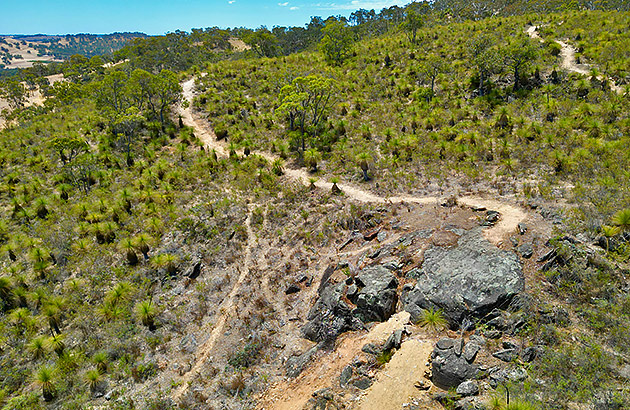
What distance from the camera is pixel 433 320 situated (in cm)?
978

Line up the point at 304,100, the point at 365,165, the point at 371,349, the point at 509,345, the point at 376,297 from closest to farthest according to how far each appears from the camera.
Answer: the point at 509,345 → the point at 371,349 → the point at 376,297 → the point at 365,165 → the point at 304,100

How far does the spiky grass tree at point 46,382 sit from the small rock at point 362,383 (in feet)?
37.9

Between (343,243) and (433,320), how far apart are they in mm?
7702

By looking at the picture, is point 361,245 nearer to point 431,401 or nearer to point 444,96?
point 431,401

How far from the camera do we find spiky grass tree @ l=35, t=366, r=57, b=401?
37.4 ft

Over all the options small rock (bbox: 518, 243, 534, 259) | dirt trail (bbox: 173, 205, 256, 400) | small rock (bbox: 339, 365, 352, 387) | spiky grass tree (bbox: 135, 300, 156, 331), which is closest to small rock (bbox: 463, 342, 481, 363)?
small rock (bbox: 339, 365, 352, 387)

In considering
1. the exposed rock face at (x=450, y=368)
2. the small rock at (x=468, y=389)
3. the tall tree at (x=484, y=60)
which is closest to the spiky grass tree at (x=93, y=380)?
the exposed rock face at (x=450, y=368)

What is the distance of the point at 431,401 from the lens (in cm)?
776

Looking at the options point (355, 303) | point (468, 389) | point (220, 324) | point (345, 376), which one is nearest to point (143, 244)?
point (220, 324)

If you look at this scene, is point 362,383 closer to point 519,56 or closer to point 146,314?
point 146,314

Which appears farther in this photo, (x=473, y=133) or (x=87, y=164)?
(x=87, y=164)

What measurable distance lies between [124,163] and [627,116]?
3957cm

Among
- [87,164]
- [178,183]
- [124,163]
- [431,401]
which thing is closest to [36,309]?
[178,183]

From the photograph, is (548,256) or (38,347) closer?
(548,256)
